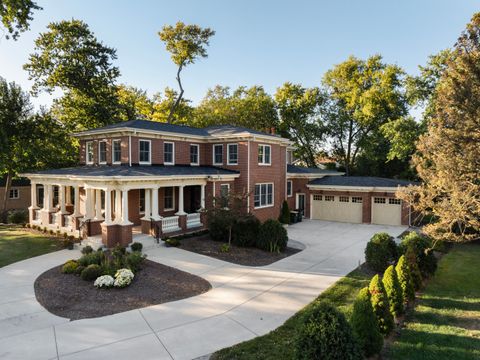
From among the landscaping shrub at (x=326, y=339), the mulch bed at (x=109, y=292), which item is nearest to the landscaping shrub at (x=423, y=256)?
the landscaping shrub at (x=326, y=339)

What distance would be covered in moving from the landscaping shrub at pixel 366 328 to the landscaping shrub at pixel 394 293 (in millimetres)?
2268

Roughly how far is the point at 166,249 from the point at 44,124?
18.2m

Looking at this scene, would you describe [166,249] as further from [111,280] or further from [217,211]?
[111,280]

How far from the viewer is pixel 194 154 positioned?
2481 cm

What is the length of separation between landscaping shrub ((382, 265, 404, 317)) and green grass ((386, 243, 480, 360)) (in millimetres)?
406

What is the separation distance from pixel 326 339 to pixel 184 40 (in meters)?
36.3

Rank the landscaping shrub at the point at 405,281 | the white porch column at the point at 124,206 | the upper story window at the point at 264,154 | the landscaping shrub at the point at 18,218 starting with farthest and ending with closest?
the landscaping shrub at the point at 18,218 < the upper story window at the point at 264,154 < the white porch column at the point at 124,206 < the landscaping shrub at the point at 405,281

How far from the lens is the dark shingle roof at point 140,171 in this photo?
17625 mm

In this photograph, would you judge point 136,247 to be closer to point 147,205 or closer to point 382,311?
point 147,205

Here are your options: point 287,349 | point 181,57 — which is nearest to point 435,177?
point 287,349

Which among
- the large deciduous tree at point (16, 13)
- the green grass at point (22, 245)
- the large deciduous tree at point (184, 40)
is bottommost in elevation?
the green grass at point (22, 245)

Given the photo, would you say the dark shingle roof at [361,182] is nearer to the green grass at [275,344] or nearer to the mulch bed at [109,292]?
the green grass at [275,344]

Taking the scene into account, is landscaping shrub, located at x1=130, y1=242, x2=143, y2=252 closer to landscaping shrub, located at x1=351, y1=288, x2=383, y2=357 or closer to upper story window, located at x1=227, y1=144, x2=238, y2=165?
upper story window, located at x1=227, y1=144, x2=238, y2=165

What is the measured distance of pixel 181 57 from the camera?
1438 inches
